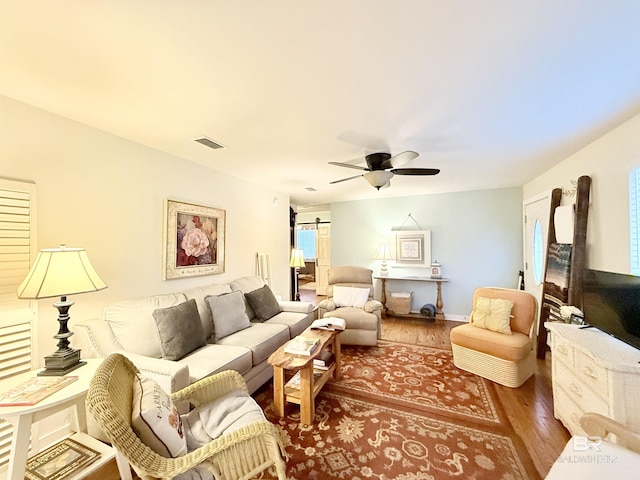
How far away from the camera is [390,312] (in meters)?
5.13

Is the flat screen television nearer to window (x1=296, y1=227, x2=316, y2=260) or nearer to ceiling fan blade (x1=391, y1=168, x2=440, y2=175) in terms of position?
ceiling fan blade (x1=391, y1=168, x2=440, y2=175)

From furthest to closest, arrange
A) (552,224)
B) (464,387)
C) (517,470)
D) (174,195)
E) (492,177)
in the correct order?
(492,177) → (552,224) → (174,195) → (464,387) → (517,470)

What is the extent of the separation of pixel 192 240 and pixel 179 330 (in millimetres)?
1147

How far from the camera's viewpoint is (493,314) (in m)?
2.83

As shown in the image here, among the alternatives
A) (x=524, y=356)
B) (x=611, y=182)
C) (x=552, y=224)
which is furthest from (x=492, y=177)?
(x=524, y=356)

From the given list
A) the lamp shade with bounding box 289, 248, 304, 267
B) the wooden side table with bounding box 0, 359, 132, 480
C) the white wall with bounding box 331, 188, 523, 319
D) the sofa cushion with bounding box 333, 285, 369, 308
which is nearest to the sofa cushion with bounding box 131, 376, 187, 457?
the wooden side table with bounding box 0, 359, 132, 480

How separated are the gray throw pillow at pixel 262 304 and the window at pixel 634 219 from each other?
3.48 metres

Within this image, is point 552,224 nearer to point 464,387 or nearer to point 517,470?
point 464,387

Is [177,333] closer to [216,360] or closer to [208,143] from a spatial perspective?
[216,360]

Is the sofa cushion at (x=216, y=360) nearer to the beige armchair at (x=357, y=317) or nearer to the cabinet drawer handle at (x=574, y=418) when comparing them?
the beige armchair at (x=357, y=317)

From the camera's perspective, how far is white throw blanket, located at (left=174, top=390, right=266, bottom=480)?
1398mm

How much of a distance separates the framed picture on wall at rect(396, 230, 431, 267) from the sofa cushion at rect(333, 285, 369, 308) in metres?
1.57

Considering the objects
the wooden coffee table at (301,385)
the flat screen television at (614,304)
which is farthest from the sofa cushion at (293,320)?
the flat screen television at (614,304)

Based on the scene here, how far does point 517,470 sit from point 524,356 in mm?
1273
